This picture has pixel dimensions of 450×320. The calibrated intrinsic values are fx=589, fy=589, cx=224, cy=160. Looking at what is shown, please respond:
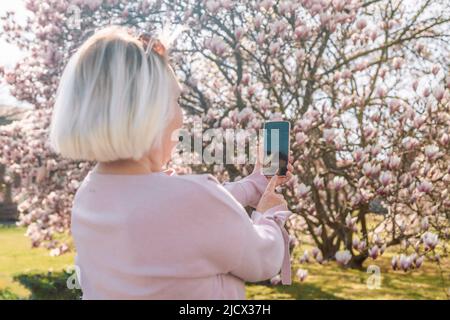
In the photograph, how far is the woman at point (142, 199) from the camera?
1.20m

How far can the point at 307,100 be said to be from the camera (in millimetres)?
4852

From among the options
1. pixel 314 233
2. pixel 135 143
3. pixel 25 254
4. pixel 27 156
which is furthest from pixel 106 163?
pixel 25 254

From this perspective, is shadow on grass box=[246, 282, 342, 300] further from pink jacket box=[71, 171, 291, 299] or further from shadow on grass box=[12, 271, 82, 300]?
pink jacket box=[71, 171, 291, 299]

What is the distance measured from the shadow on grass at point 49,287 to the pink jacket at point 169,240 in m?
3.93

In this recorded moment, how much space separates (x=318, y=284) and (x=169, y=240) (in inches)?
187

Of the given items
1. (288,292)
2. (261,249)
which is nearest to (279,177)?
(261,249)

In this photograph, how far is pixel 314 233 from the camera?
548 cm

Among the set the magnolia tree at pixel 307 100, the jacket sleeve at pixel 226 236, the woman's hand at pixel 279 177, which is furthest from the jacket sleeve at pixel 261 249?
the magnolia tree at pixel 307 100

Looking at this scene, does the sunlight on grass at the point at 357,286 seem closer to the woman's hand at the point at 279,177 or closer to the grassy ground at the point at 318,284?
the grassy ground at the point at 318,284

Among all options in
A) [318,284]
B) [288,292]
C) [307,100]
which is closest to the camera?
[307,100]

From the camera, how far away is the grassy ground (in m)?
5.28

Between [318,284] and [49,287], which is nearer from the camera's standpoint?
[49,287]

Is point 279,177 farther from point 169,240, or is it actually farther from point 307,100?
point 307,100
